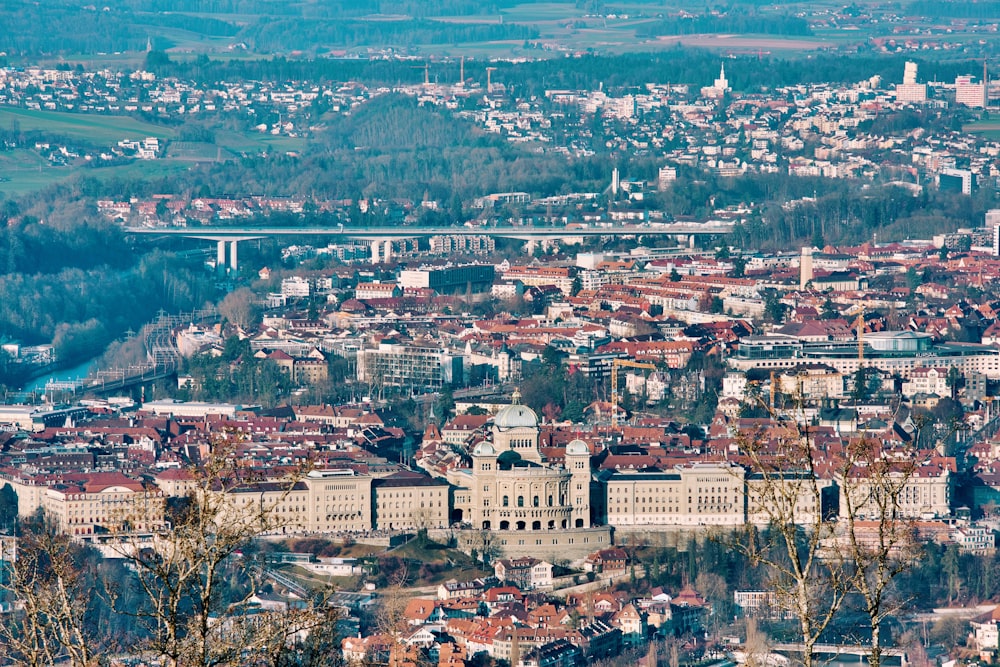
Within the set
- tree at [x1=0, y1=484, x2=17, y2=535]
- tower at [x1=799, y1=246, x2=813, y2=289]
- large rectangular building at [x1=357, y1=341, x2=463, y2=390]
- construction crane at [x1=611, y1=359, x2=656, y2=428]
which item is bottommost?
tower at [x1=799, y1=246, x2=813, y2=289]

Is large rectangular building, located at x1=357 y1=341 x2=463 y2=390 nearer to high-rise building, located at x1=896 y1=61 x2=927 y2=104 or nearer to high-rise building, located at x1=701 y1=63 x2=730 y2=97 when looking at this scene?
high-rise building, located at x1=896 y1=61 x2=927 y2=104

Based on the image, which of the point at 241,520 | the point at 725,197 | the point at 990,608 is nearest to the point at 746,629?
the point at 990,608

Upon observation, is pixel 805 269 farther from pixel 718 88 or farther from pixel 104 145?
pixel 718 88

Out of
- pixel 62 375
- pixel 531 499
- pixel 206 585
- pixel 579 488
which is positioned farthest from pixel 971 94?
pixel 206 585

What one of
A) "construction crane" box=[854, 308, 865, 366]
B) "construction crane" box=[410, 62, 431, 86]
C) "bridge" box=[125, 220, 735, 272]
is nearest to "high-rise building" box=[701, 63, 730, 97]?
"construction crane" box=[410, 62, 431, 86]

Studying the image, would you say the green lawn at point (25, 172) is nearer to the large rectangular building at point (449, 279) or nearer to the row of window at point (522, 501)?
the large rectangular building at point (449, 279)

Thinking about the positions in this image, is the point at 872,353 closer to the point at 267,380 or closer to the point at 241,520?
the point at 267,380

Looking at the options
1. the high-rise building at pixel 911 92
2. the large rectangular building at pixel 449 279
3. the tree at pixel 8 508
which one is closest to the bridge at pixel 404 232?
the large rectangular building at pixel 449 279
